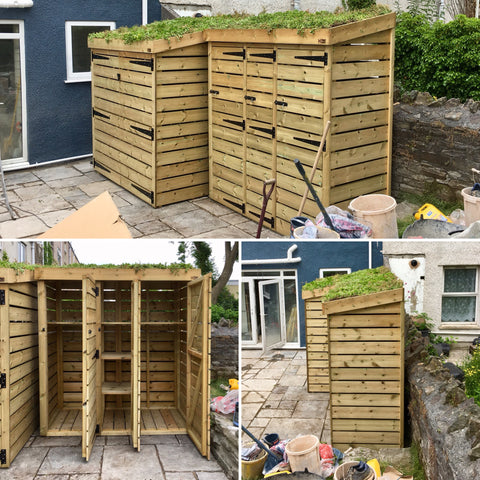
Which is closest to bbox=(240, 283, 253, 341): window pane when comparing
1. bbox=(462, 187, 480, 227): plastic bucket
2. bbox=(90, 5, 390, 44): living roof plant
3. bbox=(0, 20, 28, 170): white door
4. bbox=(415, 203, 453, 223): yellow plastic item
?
bbox=(415, 203, 453, 223): yellow plastic item

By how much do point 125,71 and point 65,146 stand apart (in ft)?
9.43

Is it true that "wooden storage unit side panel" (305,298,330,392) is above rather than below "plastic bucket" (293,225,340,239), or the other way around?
below

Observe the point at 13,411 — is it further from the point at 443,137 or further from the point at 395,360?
the point at 443,137

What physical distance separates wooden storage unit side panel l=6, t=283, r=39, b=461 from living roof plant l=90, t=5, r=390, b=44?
3965 mm

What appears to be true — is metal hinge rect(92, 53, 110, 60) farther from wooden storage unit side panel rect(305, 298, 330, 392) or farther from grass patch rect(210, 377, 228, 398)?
wooden storage unit side panel rect(305, 298, 330, 392)

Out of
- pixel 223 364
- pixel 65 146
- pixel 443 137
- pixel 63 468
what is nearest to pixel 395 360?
pixel 223 364

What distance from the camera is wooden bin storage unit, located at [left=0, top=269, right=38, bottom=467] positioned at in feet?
17.7

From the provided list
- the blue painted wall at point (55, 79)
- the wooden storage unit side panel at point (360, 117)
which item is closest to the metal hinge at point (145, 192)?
the blue painted wall at point (55, 79)

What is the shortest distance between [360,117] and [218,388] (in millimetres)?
3600

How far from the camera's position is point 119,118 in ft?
31.8

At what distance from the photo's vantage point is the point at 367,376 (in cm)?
580

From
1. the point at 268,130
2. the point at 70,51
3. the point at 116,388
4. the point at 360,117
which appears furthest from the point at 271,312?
the point at 70,51

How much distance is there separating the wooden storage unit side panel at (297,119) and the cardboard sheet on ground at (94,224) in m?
3.26

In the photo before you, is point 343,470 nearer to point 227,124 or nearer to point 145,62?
point 227,124
